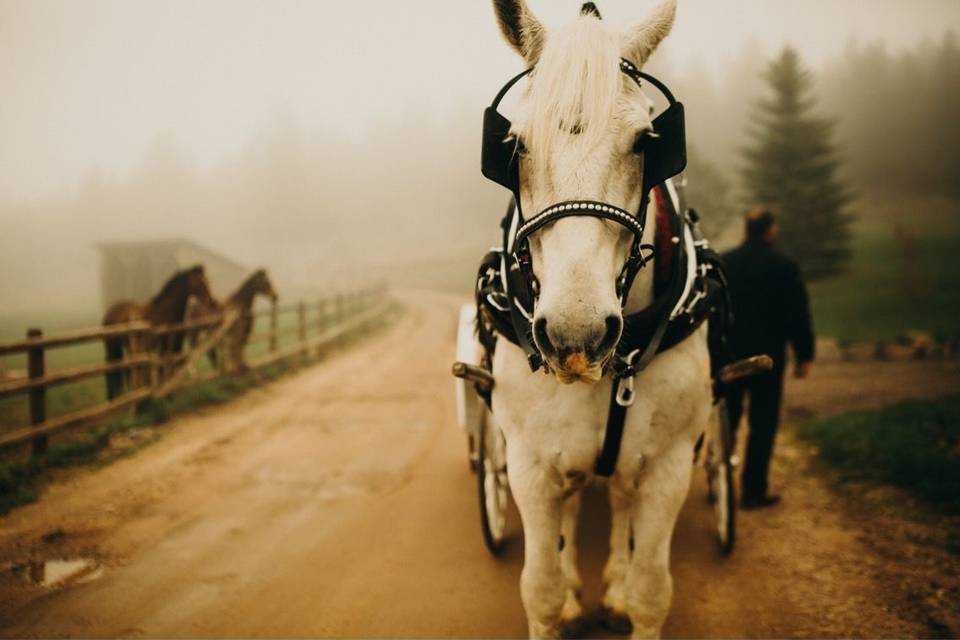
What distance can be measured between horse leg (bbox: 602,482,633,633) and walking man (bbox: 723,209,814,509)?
145cm

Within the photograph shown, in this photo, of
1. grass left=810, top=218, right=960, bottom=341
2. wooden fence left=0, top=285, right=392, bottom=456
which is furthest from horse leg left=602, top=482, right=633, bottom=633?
grass left=810, top=218, right=960, bottom=341

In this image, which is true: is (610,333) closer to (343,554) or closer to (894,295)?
(343,554)

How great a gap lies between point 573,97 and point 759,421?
10.7 feet

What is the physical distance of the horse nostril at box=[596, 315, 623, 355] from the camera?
3.94 feet

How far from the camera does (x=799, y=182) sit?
67.9 ft

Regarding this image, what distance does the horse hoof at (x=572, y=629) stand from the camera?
2.39 metres

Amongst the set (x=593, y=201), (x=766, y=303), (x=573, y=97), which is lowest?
(x=766, y=303)

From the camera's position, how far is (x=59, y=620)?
2.56m

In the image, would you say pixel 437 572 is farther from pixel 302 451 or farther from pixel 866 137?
pixel 866 137

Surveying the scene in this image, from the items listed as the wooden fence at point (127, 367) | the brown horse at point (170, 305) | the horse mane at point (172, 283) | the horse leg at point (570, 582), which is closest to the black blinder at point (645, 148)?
the horse leg at point (570, 582)

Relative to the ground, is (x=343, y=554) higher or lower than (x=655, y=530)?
lower

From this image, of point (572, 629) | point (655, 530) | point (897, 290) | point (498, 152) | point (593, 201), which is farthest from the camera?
point (897, 290)

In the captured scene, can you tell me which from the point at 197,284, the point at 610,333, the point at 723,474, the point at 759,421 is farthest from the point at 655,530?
the point at 197,284

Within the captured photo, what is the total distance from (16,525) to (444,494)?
9.98 ft
